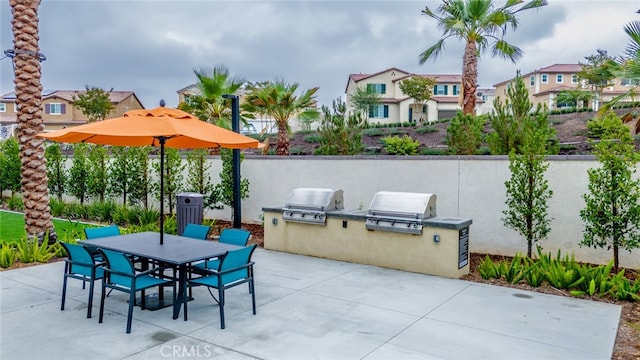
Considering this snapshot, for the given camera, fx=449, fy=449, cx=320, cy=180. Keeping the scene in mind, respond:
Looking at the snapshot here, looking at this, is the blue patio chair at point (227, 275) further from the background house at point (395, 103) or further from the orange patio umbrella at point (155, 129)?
the background house at point (395, 103)

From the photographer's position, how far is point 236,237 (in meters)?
6.46

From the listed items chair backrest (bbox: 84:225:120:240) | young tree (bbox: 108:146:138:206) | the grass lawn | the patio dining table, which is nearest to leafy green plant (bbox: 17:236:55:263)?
the grass lawn

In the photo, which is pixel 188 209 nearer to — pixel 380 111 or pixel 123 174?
pixel 123 174

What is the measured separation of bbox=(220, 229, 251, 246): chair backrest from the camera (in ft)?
20.9

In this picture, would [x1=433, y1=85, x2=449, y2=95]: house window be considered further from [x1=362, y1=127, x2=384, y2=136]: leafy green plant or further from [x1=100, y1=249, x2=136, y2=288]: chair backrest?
[x1=100, y1=249, x2=136, y2=288]: chair backrest

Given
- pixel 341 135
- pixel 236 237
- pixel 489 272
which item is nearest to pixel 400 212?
pixel 489 272

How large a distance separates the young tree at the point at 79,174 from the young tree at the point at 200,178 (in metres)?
4.66

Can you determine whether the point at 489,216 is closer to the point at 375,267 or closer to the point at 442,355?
the point at 375,267

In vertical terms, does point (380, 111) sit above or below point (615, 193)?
above

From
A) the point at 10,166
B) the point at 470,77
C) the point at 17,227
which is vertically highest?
the point at 470,77

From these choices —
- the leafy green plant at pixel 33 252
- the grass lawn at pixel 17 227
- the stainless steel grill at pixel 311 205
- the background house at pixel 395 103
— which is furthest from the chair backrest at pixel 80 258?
the background house at pixel 395 103

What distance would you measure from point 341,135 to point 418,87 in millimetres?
32989

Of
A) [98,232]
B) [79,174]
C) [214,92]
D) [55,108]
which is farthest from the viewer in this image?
[55,108]

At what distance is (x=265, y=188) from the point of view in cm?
1234
